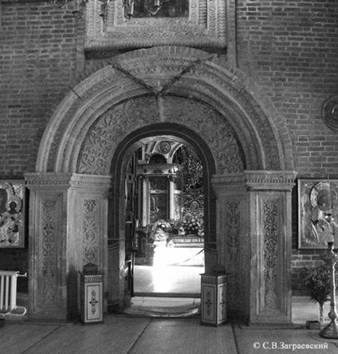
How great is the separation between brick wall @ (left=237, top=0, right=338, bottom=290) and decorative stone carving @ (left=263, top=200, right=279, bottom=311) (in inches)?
15.7

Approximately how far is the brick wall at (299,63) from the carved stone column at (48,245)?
3476mm

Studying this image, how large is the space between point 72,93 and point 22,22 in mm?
1603

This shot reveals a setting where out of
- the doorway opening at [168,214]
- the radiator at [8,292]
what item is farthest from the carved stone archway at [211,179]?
the doorway opening at [168,214]

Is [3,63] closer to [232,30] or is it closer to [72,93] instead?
[72,93]

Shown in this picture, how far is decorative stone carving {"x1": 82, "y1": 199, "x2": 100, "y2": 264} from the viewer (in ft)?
27.9

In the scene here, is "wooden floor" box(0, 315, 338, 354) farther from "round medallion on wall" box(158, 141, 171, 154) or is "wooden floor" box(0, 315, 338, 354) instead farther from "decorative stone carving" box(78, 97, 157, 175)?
"round medallion on wall" box(158, 141, 171, 154)

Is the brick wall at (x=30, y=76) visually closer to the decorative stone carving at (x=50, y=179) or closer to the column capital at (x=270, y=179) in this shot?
the decorative stone carving at (x=50, y=179)

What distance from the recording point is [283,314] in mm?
7656

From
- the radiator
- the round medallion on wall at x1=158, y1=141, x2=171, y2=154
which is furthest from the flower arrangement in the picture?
the radiator

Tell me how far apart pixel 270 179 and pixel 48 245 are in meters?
3.54

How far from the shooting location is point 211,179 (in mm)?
8625

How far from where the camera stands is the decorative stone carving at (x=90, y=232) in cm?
850

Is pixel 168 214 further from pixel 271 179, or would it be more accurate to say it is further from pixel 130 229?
pixel 271 179

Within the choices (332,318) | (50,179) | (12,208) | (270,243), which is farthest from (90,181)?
(332,318)
